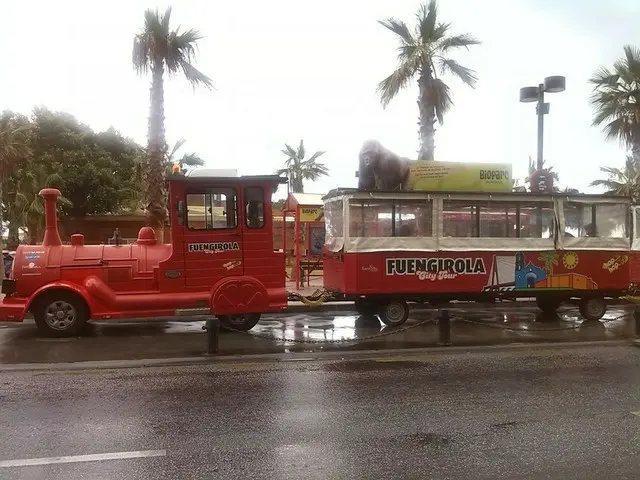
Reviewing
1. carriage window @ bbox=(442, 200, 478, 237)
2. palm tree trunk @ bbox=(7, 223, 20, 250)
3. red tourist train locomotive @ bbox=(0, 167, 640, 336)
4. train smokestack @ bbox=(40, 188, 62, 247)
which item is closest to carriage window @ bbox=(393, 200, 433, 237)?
red tourist train locomotive @ bbox=(0, 167, 640, 336)

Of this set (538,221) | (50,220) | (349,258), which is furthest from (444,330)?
(50,220)

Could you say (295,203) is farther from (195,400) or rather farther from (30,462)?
(30,462)

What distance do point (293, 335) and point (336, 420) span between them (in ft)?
14.6

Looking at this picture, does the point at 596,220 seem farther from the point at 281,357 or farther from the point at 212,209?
the point at 212,209

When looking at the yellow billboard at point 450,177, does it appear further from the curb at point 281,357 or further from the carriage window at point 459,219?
the curb at point 281,357

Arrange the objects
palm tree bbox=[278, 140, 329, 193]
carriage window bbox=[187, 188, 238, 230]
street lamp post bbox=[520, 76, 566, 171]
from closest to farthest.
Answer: carriage window bbox=[187, 188, 238, 230] → street lamp post bbox=[520, 76, 566, 171] → palm tree bbox=[278, 140, 329, 193]

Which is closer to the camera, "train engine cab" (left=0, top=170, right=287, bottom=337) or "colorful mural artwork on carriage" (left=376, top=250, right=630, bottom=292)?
"train engine cab" (left=0, top=170, right=287, bottom=337)

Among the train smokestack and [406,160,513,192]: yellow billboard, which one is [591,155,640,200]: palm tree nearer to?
[406,160,513,192]: yellow billboard

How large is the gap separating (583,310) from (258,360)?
715cm

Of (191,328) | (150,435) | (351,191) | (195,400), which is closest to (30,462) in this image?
(150,435)

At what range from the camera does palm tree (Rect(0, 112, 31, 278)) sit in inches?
625

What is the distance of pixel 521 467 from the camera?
4.23 metres

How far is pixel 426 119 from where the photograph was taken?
19453 mm

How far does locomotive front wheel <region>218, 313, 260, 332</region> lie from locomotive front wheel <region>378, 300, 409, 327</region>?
7.82 feet
